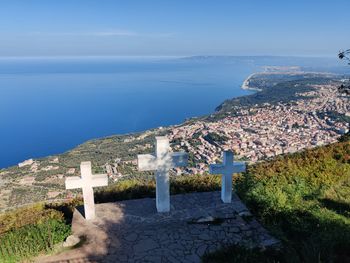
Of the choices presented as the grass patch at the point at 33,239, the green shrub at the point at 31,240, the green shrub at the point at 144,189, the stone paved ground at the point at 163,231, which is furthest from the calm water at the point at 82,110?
the stone paved ground at the point at 163,231

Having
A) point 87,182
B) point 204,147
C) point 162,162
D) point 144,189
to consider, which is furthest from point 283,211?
→ point 204,147

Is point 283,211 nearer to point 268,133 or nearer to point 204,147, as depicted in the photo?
point 204,147

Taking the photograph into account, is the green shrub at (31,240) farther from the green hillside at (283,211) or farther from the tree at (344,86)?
the tree at (344,86)

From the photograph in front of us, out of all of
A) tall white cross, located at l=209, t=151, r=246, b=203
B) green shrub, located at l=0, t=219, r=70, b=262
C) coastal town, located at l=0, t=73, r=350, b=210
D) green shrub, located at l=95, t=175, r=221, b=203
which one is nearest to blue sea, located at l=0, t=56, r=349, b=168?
coastal town, located at l=0, t=73, r=350, b=210

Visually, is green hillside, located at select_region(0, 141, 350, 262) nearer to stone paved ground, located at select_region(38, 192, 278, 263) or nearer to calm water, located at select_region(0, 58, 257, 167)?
stone paved ground, located at select_region(38, 192, 278, 263)

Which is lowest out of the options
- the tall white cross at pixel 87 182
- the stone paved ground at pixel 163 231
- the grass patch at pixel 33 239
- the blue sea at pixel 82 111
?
the blue sea at pixel 82 111

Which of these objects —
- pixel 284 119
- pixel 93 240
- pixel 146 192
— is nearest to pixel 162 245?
pixel 93 240

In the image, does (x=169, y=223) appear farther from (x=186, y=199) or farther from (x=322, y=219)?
(x=322, y=219)
